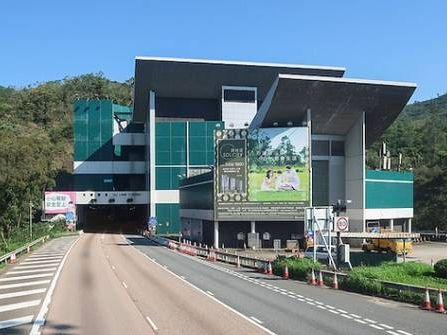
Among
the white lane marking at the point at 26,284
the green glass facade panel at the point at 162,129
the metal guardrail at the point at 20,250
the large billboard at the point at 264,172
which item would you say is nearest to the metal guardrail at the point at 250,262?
the large billboard at the point at 264,172

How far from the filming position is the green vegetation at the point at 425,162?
92625 mm

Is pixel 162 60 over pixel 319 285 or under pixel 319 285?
over

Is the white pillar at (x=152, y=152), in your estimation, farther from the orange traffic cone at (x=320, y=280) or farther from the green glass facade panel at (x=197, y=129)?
the orange traffic cone at (x=320, y=280)

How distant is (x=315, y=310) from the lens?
19.1 metres

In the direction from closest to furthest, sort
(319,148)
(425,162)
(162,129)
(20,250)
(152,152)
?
(20,250) → (319,148) → (162,129) → (152,152) → (425,162)

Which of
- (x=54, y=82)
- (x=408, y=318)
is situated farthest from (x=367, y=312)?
(x=54, y=82)

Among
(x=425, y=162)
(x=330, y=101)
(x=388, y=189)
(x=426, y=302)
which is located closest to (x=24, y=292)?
(x=426, y=302)

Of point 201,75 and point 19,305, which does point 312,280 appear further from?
point 201,75

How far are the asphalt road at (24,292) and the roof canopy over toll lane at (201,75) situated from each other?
44.2m

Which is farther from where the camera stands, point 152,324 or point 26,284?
point 26,284

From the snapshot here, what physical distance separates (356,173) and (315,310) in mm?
50347

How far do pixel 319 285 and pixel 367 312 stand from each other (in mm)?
9376

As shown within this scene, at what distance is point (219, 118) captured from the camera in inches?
3642

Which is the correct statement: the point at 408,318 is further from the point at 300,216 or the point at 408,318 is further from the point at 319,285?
the point at 300,216
